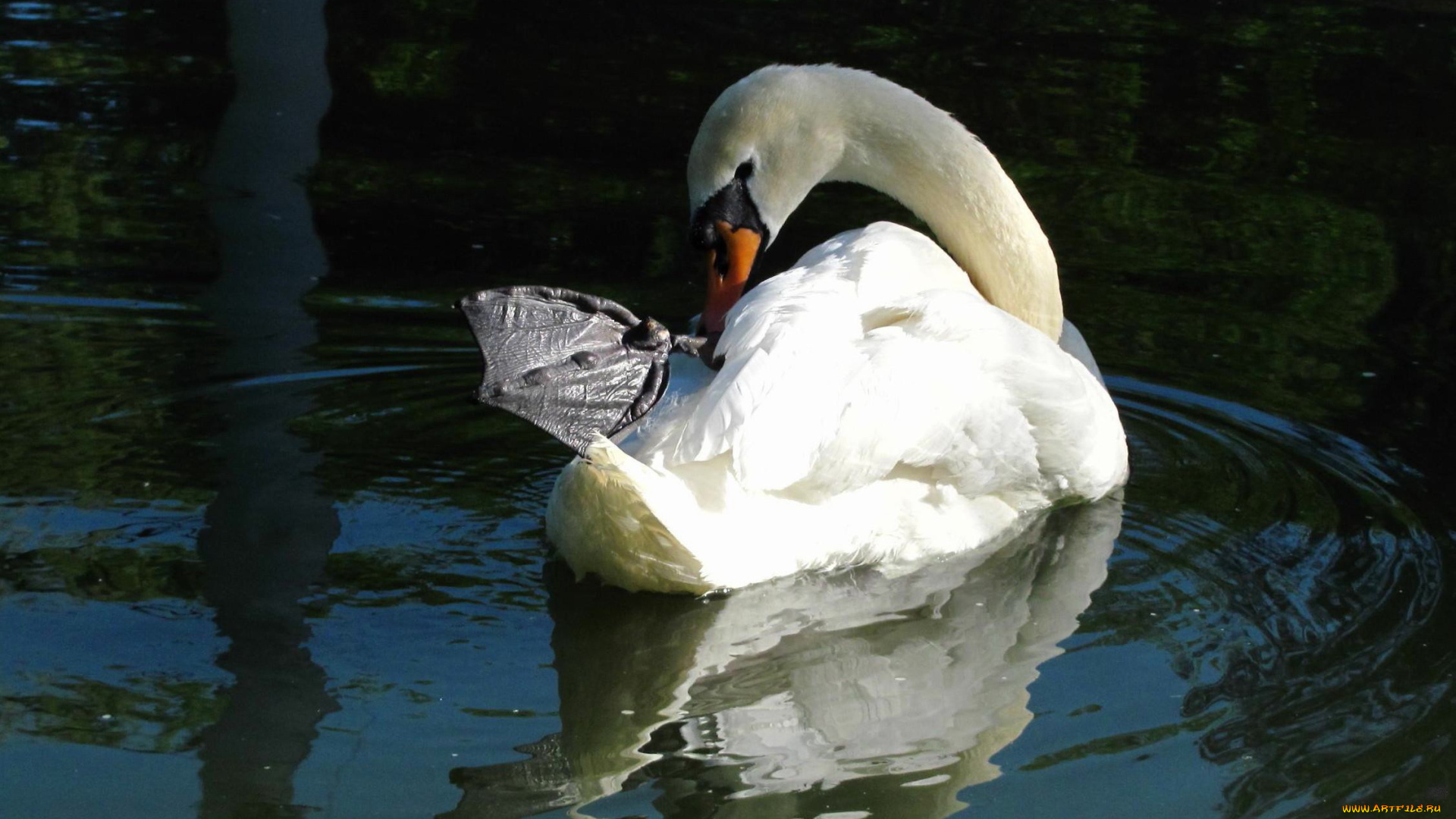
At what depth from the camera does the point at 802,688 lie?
364cm

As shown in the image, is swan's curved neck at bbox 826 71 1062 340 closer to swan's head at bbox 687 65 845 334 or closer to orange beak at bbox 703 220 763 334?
swan's head at bbox 687 65 845 334

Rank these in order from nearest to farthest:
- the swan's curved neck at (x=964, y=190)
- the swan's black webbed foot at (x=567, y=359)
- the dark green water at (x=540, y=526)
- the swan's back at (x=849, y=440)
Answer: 1. the dark green water at (x=540, y=526)
2. the swan's black webbed foot at (x=567, y=359)
3. the swan's back at (x=849, y=440)
4. the swan's curved neck at (x=964, y=190)

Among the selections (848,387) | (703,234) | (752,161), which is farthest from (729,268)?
(848,387)

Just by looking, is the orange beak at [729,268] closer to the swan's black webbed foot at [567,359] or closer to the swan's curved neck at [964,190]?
the swan's curved neck at [964,190]

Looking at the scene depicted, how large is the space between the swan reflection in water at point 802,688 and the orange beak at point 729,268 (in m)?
1.15

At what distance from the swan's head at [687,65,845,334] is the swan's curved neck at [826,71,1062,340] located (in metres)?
0.11

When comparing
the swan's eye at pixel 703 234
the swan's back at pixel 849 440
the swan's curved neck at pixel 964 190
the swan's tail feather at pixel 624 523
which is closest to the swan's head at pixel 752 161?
the swan's eye at pixel 703 234

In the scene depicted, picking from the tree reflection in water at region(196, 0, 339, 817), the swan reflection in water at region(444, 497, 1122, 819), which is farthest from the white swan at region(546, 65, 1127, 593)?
the tree reflection in water at region(196, 0, 339, 817)

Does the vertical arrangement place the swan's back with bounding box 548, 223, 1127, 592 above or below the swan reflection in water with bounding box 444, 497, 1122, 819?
above

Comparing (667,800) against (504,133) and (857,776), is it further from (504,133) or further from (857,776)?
(504,133)

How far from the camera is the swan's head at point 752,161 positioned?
513cm

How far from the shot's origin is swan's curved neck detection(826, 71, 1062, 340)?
208 inches

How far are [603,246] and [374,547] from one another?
3246 millimetres

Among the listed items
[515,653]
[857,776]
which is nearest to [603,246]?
[515,653]
